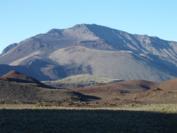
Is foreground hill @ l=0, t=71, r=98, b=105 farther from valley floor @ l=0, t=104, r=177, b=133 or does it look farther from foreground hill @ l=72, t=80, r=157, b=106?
valley floor @ l=0, t=104, r=177, b=133

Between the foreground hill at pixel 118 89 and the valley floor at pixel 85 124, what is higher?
the valley floor at pixel 85 124

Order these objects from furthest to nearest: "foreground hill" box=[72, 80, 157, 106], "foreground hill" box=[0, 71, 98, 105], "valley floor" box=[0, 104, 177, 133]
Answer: "foreground hill" box=[72, 80, 157, 106], "foreground hill" box=[0, 71, 98, 105], "valley floor" box=[0, 104, 177, 133]

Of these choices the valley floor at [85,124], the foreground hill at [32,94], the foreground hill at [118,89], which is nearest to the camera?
the valley floor at [85,124]

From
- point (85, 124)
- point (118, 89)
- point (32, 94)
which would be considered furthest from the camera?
point (118, 89)

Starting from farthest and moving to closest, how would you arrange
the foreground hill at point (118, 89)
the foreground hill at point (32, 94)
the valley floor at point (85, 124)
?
the foreground hill at point (118, 89) → the foreground hill at point (32, 94) → the valley floor at point (85, 124)

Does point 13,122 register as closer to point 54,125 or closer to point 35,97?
point 54,125

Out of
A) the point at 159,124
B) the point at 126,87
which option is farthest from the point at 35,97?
the point at 126,87

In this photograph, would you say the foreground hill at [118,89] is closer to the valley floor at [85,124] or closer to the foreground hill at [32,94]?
the foreground hill at [32,94]

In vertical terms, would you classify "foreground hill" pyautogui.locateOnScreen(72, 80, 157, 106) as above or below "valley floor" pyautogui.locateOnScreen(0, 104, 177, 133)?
below

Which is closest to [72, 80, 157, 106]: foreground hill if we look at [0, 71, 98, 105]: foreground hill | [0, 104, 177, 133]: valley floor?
[0, 71, 98, 105]: foreground hill

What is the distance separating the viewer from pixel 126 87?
164 m

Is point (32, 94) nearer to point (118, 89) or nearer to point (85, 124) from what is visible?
point (85, 124)

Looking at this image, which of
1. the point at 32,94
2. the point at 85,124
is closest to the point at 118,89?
the point at 32,94

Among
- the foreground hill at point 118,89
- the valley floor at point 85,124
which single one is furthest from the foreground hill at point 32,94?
the valley floor at point 85,124
